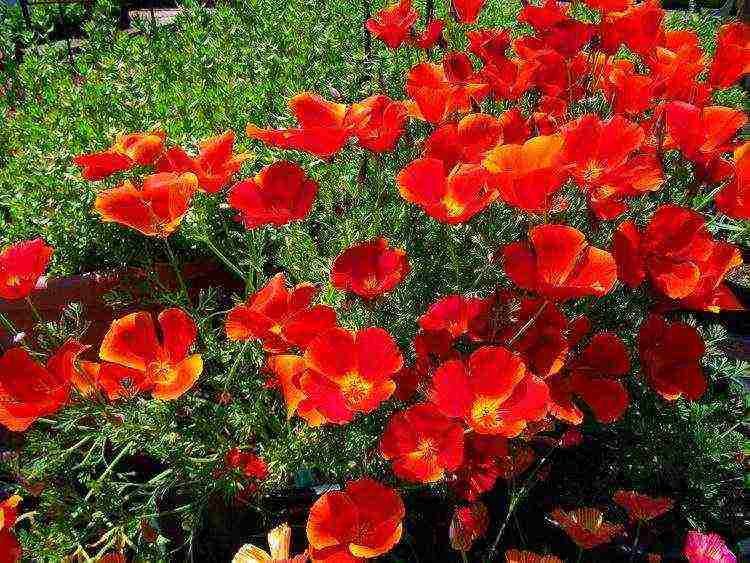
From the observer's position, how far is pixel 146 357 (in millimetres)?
1302

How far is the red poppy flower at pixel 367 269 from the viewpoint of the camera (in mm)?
1241

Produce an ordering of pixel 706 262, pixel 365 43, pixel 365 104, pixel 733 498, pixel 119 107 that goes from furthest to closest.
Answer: pixel 365 43 → pixel 119 107 → pixel 733 498 → pixel 365 104 → pixel 706 262

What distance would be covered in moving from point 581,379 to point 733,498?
808mm

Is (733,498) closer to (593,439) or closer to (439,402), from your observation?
(593,439)

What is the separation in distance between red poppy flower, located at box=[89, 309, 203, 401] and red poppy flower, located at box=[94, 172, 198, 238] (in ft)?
0.53

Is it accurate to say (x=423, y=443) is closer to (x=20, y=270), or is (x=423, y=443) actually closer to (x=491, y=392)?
(x=491, y=392)

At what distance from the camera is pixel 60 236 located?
2023 mm

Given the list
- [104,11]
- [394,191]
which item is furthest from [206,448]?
[104,11]

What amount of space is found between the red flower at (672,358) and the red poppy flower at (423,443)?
0.42 meters

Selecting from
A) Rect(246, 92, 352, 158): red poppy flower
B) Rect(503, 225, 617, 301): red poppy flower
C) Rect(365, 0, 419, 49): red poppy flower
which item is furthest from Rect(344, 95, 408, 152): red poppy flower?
Rect(365, 0, 419, 49): red poppy flower

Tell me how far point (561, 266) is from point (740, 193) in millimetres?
421

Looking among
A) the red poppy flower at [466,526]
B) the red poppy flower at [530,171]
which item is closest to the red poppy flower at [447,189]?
the red poppy flower at [530,171]

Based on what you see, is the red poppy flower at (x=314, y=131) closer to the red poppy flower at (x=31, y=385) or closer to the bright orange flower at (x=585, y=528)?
the red poppy flower at (x=31, y=385)

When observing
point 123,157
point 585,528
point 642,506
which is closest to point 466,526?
point 585,528
